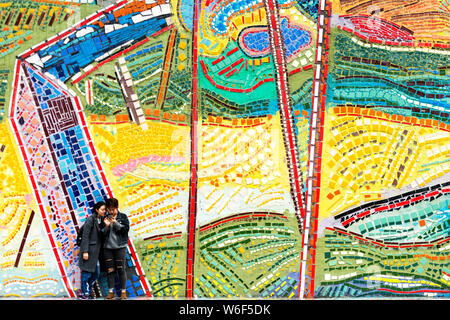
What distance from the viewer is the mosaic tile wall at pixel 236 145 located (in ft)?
24.3

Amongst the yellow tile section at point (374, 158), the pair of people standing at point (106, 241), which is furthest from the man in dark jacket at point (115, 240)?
the yellow tile section at point (374, 158)

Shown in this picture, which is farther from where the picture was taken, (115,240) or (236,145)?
(236,145)

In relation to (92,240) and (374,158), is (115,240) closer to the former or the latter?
(92,240)

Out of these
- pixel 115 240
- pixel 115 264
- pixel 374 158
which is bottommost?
pixel 115 264

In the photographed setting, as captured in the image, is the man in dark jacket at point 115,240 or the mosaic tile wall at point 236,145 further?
the mosaic tile wall at point 236,145

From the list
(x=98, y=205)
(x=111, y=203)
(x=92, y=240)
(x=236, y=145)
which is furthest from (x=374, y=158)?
(x=92, y=240)

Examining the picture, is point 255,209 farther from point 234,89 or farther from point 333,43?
point 333,43

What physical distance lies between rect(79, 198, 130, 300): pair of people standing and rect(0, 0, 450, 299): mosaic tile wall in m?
0.30

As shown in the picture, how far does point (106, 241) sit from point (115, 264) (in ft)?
0.98

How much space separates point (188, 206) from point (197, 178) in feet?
1.11

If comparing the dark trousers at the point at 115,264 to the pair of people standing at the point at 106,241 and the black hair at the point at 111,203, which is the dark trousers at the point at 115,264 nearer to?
the pair of people standing at the point at 106,241

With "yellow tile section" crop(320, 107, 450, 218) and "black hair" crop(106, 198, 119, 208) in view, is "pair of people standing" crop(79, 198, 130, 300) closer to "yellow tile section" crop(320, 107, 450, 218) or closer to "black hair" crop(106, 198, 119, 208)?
"black hair" crop(106, 198, 119, 208)

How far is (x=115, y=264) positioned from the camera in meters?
7.22
